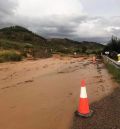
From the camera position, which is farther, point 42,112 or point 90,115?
point 42,112

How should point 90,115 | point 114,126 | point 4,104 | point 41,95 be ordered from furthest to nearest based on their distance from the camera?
point 41,95, point 4,104, point 90,115, point 114,126

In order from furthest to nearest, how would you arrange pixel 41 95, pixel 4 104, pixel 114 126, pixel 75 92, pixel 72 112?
pixel 75 92
pixel 41 95
pixel 4 104
pixel 72 112
pixel 114 126

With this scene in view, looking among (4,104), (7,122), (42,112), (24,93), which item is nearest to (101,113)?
(42,112)

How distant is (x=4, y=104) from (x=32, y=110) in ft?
4.51

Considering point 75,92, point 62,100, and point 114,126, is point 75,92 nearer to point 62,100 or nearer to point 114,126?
point 62,100

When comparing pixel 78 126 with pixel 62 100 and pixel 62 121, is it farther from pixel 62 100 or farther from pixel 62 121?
pixel 62 100

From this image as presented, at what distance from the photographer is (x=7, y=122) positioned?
6.09m

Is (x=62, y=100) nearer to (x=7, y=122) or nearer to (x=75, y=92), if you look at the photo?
(x=75, y=92)

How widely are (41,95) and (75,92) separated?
4.63 feet

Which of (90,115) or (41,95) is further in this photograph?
(41,95)

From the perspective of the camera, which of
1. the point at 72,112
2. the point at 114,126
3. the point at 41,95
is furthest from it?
the point at 41,95

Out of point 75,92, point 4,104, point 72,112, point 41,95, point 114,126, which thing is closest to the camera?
point 114,126

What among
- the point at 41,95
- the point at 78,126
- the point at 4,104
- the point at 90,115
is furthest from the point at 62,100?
the point at 78,126

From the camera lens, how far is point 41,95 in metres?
9.30
